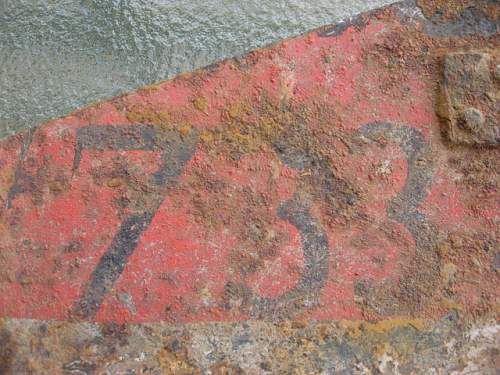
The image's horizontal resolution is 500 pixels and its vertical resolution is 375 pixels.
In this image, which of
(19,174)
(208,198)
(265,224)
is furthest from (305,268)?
(19,174)

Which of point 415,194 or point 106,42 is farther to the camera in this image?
point 106,42

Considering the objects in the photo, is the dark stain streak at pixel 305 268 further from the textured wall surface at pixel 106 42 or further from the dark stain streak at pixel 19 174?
the textured wall surface at pixel 106 42

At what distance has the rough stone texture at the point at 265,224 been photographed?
3.02 feet

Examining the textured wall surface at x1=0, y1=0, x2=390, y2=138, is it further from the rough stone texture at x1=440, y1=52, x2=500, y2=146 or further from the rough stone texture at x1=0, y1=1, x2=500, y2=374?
the rough stone texture at x1=440, y1=52, x2=500, y2=146

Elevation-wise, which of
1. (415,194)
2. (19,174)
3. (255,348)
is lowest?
(255,348)

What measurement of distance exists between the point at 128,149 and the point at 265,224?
0.26 meters

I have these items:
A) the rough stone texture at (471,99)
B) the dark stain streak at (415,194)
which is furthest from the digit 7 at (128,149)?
the rough stone texture at (471,99)

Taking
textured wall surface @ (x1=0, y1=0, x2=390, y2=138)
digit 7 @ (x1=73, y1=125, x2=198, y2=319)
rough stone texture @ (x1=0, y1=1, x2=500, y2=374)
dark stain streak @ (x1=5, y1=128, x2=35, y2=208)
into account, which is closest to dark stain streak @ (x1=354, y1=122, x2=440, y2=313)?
rough stone texture @ (x1=0, y1=1, x2=500, y2=374)

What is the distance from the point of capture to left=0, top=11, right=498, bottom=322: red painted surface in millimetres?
925

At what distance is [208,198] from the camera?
0.95 m

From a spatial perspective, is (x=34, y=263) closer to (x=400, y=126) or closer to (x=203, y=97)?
(x=203, y=97)

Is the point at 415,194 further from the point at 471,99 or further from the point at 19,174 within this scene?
the point at 19,174

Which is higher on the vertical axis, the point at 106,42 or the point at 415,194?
the point at 415,194

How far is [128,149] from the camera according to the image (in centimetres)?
95
